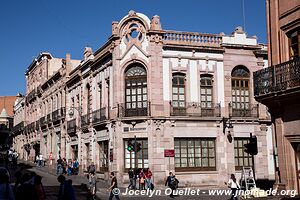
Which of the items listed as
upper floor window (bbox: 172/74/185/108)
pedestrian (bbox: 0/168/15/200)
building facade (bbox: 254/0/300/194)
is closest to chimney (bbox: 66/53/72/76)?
upper floor window (bbox: 172/74/185/108)

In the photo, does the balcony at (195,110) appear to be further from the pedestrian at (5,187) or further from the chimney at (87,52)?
the pedestrian at (5,187)

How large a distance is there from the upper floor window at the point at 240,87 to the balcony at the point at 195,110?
1.66 meters

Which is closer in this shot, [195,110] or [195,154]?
[195,154]

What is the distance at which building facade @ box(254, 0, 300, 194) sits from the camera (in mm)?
16000

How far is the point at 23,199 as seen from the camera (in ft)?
31.6

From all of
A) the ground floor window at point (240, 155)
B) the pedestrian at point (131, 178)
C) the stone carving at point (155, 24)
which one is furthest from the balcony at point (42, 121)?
the ground floor window at point (240, 155)

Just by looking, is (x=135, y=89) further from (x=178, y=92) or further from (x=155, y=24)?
(x=155, y=24)

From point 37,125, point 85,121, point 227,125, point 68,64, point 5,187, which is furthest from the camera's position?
point 37,125

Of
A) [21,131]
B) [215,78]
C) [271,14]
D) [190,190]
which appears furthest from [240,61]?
[21,131]

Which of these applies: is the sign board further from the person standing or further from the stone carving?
the stone carving

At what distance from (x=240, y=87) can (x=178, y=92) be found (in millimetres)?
4865

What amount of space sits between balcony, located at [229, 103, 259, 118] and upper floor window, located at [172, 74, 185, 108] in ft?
11.7

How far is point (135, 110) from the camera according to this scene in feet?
95.8

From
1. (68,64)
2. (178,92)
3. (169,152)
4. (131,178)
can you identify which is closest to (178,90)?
(178,92)
